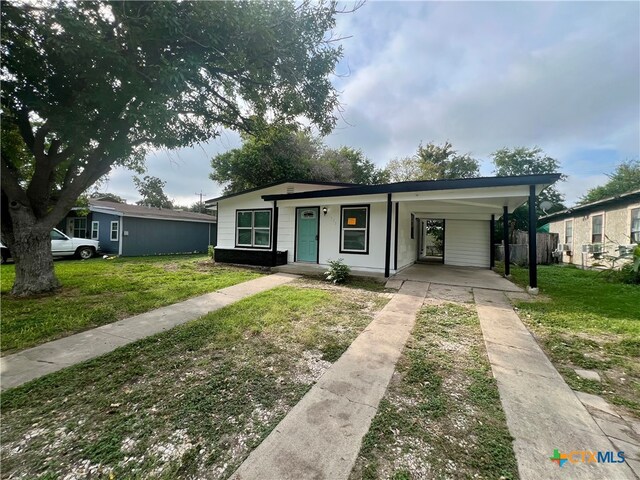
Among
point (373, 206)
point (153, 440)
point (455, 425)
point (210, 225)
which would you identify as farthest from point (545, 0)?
point (210, 225)

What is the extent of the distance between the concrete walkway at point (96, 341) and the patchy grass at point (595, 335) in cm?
516

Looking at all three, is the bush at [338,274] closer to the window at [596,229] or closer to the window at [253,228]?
the window at [253,228]

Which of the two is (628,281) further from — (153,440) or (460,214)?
(153,440)

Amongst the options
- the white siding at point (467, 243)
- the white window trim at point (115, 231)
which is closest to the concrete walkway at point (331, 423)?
the white siding at point (467, 243)

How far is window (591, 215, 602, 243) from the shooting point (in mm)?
10961

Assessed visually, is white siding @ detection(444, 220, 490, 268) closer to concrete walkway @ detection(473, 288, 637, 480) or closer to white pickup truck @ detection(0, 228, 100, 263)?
concrete walkway @ detection(473, 288, 637, 480)

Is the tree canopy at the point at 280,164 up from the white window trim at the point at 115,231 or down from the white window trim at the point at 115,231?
up

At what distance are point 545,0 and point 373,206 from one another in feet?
19.4

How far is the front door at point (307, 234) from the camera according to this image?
384 inches

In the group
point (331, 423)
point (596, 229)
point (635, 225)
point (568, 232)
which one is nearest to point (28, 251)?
point (331, 423)

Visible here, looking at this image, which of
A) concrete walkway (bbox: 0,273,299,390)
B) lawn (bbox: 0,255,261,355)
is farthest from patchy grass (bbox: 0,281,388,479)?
lawn (bbox: 0,255,261,355)

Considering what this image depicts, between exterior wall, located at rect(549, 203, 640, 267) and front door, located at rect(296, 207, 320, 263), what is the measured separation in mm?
10214

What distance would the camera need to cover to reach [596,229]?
36.8ft

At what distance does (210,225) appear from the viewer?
1834cm
